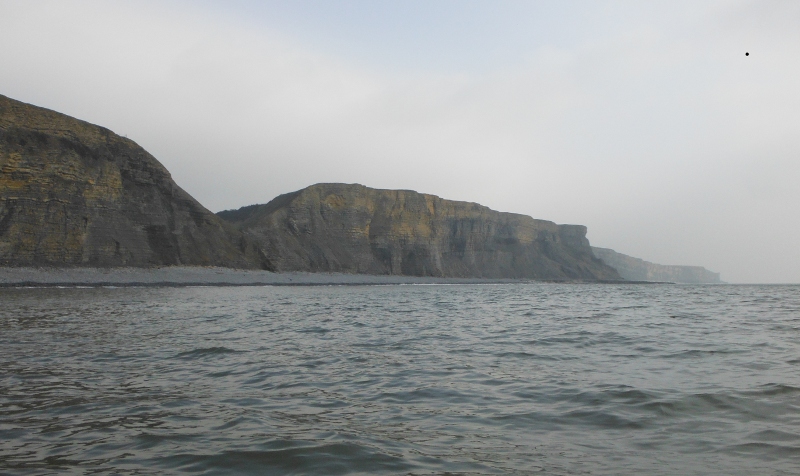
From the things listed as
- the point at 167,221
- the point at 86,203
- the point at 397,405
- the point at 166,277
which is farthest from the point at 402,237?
the point at 397,405

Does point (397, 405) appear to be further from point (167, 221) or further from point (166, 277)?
point (167, 221)

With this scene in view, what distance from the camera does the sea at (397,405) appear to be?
14.7 ft

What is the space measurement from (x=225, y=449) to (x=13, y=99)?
59.4 meters

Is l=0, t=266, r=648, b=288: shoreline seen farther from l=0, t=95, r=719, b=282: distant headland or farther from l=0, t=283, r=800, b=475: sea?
l=0, t=283, r=800, b=475: sea

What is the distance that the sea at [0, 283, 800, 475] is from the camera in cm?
447

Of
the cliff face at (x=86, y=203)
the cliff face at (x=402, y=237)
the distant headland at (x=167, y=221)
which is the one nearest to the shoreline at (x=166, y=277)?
the distant headland at (x=167, y=221)

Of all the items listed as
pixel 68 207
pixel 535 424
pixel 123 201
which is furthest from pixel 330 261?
pixel 535 424

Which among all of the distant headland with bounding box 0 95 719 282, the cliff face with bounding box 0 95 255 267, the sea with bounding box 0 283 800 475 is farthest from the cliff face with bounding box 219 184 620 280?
the sea with bounding box 0 283 800 475

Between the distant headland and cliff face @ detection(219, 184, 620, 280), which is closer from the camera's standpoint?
the distant headland

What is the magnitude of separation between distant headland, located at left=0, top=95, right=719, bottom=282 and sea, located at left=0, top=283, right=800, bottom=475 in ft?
139

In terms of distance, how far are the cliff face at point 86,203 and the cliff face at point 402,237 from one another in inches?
586

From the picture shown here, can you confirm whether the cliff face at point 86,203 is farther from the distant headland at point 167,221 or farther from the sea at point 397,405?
the sea at point 397,405

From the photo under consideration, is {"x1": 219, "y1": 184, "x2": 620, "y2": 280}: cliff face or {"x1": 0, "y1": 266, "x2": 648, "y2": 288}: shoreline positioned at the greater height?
{"x1": 219, "y1": 184, "x2": 620, "y2": 280}: cliff face

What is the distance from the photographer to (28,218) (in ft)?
152
